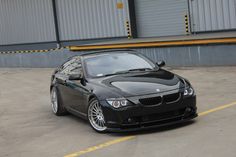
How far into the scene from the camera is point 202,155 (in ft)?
21.0

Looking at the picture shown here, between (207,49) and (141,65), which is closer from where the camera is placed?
(141,65)

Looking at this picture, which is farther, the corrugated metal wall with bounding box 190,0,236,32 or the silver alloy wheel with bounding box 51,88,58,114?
the corrugated metal wall with bounding box 190,0,236,32

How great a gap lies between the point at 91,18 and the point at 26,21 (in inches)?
282

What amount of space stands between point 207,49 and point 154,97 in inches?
342

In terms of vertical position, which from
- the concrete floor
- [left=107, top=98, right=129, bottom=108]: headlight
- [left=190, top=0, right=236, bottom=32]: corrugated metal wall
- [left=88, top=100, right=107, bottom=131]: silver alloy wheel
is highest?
[left=190, top=0, right=236, bottom=32]: corrugated metal wall

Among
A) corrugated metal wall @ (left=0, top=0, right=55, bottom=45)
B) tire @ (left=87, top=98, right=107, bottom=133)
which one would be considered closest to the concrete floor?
tire @ (left=87, top=98, right=107, bottom=133)

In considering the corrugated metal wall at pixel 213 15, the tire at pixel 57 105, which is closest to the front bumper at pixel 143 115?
the tire at pixel 57 105

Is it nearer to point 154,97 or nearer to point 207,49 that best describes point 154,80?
point 154,97

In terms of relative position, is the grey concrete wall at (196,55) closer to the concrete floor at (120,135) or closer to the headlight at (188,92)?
A: the concrete floor at (120,135)

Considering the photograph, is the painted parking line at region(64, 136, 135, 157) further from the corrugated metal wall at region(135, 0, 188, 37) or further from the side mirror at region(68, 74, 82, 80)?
the corrugated metal wall at region(135, 0, 188, 37)

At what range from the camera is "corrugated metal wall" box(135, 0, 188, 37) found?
75.4 ft

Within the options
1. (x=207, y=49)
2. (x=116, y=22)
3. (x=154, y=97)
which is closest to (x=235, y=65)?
(x=207, y=49)


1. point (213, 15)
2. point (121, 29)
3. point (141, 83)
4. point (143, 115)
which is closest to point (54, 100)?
point (141, 83)

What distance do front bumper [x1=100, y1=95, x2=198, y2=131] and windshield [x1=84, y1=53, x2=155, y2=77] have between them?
125 centimetres
